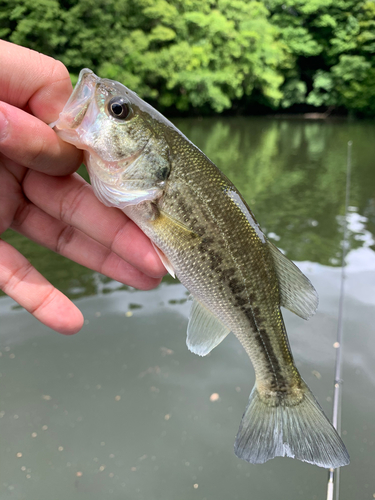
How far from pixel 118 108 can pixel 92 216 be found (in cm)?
52

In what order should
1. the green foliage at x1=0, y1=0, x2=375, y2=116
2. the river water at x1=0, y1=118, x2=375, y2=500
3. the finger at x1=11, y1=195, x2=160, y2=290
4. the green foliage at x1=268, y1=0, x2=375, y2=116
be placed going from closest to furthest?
the finger at x1=11, y1=195, x2=160, y2=290, the river water at x1=0, y1=118, x2=375, y2=500, the green foliage at x1=0, y1=0, x2=375, y2=116, the green foliage at x1=268, y1=0, x2=375, y2=116

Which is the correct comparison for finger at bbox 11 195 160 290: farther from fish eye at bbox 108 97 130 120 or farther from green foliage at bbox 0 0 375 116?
green foliage at bbox 0 0 375 116

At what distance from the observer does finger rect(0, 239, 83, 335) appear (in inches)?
74.8

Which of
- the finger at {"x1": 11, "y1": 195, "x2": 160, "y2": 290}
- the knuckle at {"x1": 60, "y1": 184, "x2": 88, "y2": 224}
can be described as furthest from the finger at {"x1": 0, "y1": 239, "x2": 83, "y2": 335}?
the knuckle at {"x1": 60, "y1": 184, "x2": 88, "y2": 224}

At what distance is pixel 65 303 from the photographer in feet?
6.35

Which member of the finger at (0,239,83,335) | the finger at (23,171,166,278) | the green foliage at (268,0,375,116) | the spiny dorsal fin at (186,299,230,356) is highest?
the finger at (23,171,166,278)

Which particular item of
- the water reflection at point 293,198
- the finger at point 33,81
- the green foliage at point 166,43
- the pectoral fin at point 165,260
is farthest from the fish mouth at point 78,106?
the green foliage at point 166,43

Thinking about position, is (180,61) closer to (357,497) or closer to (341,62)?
(341,62)

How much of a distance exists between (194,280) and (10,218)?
1093 mm

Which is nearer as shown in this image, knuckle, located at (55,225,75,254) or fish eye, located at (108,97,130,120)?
fish eye, located at (108,97,130,120)

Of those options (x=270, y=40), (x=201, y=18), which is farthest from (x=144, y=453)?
(x=270, y=40)

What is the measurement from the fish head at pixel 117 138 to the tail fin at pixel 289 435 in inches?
46.4

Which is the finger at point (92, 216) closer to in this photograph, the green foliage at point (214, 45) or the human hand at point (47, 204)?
the human hand at point (47, 204)

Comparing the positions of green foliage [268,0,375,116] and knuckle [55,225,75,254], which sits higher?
knuckle [55,225,75,254]
